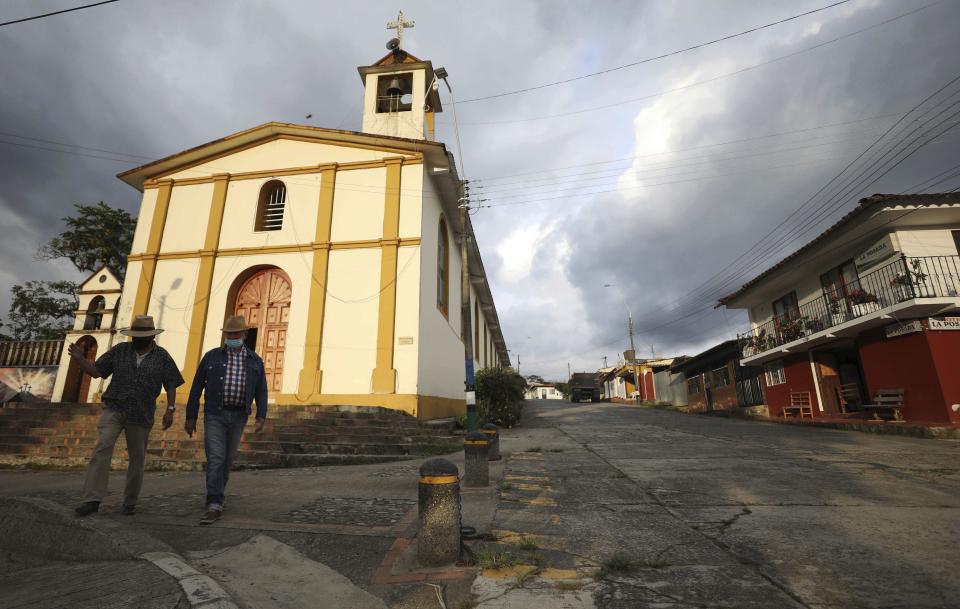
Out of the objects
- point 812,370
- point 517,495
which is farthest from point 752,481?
point 812,370

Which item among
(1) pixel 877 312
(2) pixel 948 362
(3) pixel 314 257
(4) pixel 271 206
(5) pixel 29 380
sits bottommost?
(2) pixel 948 362

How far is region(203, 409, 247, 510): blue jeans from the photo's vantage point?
3.64 m

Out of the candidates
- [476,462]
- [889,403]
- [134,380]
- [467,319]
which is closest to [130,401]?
[134,380]

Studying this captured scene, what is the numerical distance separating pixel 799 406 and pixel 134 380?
18.2 meters

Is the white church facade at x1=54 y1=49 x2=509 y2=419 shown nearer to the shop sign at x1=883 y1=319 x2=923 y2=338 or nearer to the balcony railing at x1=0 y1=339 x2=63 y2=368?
the balcony railing at x1=0 y1=339 x2=63 y2=368

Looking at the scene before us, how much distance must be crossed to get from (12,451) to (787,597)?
11.0 meters

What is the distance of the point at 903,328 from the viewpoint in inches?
445

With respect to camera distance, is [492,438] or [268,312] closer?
[492,438]

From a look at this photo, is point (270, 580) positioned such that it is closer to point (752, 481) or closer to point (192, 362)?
point (752, 481)

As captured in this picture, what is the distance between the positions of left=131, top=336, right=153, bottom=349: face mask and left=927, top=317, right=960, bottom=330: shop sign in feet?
50.6

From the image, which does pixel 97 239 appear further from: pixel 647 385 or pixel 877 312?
pixel 647 385

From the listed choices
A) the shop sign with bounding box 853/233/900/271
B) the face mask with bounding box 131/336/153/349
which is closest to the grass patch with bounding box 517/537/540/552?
the face mask with bounding box 131/336/153/349

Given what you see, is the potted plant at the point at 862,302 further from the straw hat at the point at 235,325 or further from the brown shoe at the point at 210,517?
the brown shoe at the point at 210,517

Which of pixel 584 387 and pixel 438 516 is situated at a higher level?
pixel 584 387
